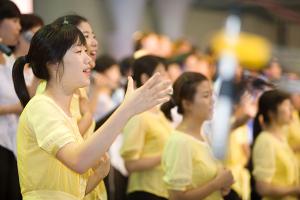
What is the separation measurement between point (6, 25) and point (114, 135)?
46.3 inches

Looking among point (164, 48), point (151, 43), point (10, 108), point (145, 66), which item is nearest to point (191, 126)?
point (145, 66)

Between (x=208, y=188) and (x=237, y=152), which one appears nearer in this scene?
(x=208, y=188)

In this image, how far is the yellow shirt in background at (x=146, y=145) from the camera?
2.96m

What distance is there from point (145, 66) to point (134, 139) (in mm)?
372

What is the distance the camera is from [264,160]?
3148 millimetres

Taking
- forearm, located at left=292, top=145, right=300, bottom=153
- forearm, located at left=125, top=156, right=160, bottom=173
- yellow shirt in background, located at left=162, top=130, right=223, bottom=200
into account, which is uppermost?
yellow shirt in background, located at left=162, top=130, right=223, bottom=200

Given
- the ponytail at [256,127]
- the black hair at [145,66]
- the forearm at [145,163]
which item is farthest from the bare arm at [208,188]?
the ponytail at [256,127]

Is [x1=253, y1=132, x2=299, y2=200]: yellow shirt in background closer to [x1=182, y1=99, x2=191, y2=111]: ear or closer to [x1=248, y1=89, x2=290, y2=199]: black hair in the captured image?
[x1=248, y1=89, x2=290, y2=199]: black hair

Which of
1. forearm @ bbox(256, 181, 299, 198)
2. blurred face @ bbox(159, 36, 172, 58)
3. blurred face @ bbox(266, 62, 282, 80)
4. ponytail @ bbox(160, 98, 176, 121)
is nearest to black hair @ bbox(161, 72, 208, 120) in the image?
ponytail @ bbox(160, 98, 176, 121)

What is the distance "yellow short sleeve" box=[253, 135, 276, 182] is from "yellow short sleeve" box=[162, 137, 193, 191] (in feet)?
2.11

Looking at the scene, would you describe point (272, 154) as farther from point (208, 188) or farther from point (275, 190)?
point (208, 188)

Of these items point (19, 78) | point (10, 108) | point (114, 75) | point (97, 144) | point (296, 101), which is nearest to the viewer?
point (97, 144)

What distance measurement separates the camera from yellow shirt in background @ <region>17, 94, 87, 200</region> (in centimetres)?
178

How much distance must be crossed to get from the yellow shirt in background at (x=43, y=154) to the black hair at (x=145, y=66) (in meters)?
1.21
